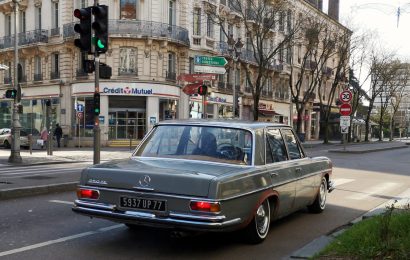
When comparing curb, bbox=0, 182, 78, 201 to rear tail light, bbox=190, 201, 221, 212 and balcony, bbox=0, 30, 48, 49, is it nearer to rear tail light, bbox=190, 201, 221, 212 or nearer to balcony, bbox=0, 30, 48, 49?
rear tail light, bbox=190, 201, 221, 212

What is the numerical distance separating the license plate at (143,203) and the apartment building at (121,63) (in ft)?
95.1

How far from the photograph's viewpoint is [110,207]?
5777mm

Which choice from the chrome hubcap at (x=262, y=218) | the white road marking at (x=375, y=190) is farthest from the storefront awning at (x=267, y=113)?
the chrome hubcap at (x=262, y=218)

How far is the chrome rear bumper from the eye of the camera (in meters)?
5.32

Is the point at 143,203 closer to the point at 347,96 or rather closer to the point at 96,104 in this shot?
the point at 96,104

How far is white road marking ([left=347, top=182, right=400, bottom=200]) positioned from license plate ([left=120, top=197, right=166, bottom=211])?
22.1 feet

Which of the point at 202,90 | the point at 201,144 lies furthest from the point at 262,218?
the point at 202,90

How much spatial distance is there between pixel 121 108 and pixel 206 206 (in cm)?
3319

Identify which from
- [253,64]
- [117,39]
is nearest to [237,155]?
[117,39]

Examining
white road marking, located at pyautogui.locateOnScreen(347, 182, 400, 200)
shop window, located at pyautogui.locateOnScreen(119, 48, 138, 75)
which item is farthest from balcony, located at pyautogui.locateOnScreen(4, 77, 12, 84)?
white road marking, located at pyautogui.locateOnScreen(347, 182, 400, 200)

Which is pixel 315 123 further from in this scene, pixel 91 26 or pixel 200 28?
pixel 91 26

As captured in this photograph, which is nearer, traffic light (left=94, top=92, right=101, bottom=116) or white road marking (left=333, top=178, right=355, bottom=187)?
white road marking (left=333, top=178, right=355, bottom=187)

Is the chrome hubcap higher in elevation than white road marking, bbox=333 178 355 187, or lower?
higher

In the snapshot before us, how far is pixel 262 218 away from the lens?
6.40m
